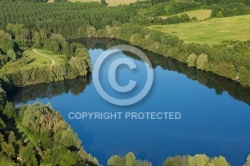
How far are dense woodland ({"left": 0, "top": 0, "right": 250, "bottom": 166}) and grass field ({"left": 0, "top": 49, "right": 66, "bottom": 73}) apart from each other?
0.42m

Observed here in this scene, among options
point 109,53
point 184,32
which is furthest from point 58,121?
point 184,32

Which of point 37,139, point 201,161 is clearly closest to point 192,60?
point 37,139

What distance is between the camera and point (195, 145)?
108 ft

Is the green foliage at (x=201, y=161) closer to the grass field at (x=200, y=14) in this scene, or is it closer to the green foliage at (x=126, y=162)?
the green foliage at (x=126, y=162)

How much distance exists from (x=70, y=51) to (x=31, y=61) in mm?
5925

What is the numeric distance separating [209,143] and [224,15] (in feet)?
150

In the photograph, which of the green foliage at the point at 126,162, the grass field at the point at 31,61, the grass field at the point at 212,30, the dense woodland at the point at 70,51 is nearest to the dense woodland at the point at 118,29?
the dense woodland at the point at 70,51

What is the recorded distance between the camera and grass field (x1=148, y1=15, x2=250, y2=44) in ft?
199

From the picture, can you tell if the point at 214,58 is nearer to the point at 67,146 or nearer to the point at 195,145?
the point at 195,145

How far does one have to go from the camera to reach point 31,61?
5166 cm

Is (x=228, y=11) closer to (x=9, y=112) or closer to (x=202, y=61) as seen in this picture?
(x=202, y=61)

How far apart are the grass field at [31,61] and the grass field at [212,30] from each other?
62.2 feet

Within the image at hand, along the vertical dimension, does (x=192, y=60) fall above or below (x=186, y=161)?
above

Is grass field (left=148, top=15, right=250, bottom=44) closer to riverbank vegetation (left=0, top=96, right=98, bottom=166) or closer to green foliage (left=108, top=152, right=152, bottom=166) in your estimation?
riverbank vegetation (left=0, top=96, right=98, bottom=166)
